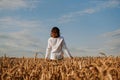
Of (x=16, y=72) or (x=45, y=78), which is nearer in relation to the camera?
(x=45, y=78)

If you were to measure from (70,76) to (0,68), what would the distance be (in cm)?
252

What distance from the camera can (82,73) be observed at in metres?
5.29

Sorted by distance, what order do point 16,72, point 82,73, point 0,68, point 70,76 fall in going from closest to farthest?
point 70,76 < point 82,73 < point 16,72 < point 0,68

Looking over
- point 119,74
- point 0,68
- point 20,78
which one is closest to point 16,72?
point 20,78

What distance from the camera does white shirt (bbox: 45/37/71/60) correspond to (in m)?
11.7

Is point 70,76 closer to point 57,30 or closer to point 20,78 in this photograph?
point 20,78

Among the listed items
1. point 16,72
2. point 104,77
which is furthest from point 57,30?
point 104,77

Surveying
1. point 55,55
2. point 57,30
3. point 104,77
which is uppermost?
point 57,30

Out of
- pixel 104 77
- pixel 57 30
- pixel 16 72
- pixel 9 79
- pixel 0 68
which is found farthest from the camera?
pixel 57 30

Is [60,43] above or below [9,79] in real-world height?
above

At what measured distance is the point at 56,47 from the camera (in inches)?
462

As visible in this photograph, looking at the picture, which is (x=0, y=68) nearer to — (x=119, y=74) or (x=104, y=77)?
(x=119, y=74)

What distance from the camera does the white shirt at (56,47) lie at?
38.3ft

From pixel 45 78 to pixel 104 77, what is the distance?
1.11m
